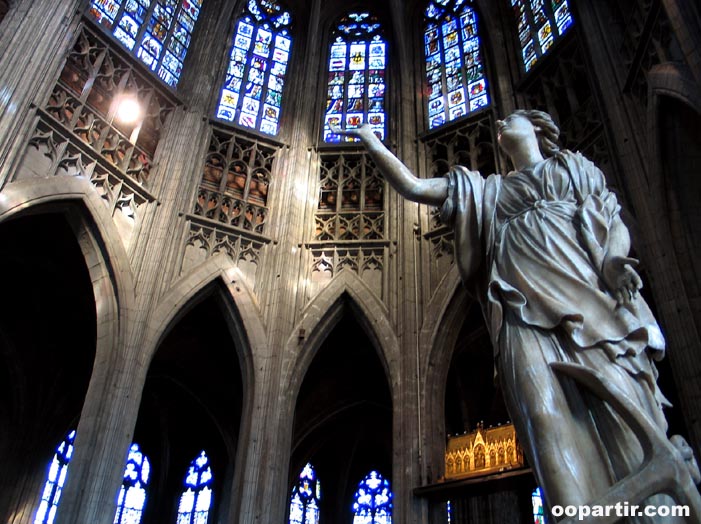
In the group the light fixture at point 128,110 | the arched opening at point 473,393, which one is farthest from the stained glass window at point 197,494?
the light fixture at point 128,110

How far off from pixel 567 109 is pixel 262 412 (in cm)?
647

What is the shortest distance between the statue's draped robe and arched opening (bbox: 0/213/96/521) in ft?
30.3

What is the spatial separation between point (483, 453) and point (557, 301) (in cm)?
686

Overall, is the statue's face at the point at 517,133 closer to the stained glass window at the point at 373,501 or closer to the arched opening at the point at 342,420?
the arched opening at the point at 342,420

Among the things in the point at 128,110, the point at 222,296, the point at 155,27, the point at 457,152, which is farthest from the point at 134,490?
the point at 457,152

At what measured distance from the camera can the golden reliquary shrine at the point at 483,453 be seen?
825 cm

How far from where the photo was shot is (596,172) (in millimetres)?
2701

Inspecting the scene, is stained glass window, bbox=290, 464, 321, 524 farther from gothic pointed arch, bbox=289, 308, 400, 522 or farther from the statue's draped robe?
the statue's draped robe

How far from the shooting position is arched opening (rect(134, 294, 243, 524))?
1261cm

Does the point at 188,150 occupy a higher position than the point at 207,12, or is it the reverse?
the point at 207,12

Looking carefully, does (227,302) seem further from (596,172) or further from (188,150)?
(596,172)

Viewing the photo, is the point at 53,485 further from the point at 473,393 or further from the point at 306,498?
the point at 473,393

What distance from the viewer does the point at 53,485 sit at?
11.9m

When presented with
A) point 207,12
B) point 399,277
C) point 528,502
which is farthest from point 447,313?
point 207,12
